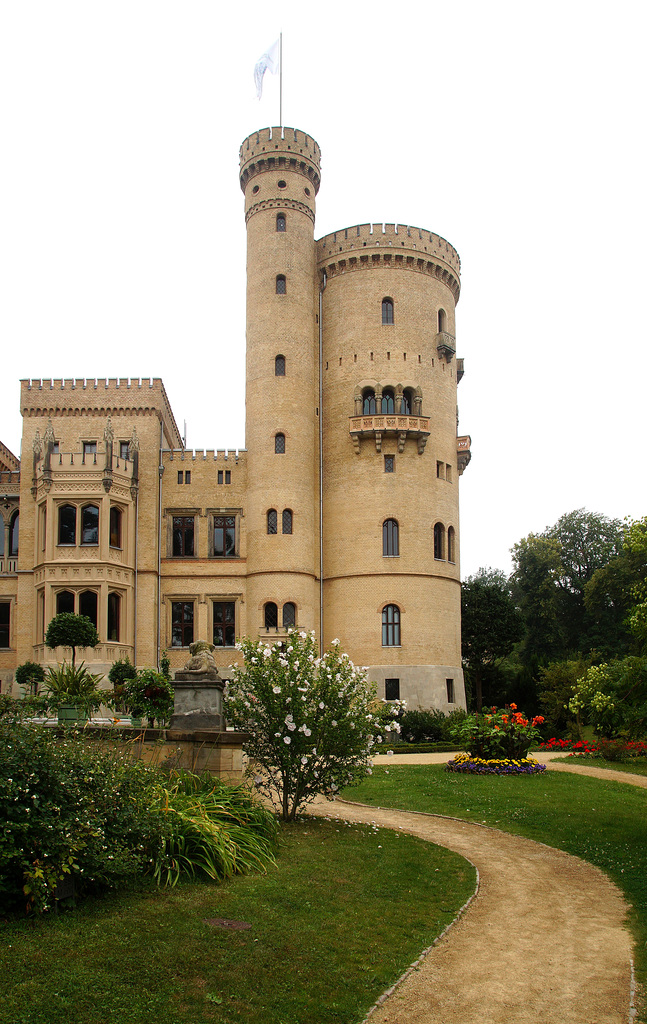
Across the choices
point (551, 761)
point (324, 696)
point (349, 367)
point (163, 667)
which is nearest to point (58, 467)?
point (163, 667)

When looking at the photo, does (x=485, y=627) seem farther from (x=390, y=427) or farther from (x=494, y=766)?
(x=494, y=766)

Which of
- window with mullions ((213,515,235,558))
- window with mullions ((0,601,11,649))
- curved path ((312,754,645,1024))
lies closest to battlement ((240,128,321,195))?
window with mullions ((213,515,235,558))

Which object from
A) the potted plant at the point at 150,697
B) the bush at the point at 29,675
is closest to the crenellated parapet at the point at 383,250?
the bush at the point at 29,675

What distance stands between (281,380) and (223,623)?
40.7 ft

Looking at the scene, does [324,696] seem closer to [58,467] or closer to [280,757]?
[280,757]

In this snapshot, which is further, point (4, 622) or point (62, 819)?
point (4, 622)

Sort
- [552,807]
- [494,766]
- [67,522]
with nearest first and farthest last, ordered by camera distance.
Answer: [552,807]
[494,766]
[67,522]

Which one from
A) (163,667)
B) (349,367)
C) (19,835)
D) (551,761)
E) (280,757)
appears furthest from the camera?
(349,367)

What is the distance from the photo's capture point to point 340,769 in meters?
15.6

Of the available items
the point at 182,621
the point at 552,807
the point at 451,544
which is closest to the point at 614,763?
the point at 552,807

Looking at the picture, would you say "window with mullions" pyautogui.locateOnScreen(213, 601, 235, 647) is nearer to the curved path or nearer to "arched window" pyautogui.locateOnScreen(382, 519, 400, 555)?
"arched window" pyautogui.locateOnScreen(382, 519, 400, 555)

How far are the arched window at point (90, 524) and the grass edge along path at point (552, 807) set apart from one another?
20.4 meters

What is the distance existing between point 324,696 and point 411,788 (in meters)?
7.37

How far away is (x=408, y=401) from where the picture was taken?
43531 millimetres
